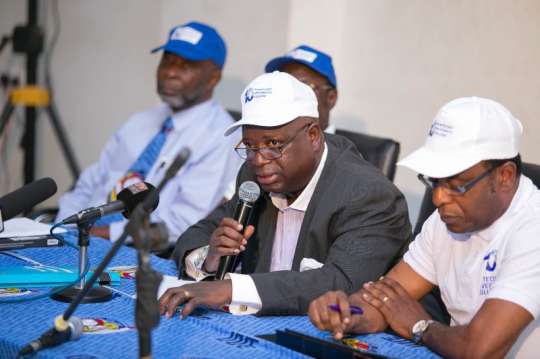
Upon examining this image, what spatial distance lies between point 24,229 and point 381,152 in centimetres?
150

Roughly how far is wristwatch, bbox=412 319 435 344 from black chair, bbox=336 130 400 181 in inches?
52.2

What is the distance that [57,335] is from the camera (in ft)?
7.28

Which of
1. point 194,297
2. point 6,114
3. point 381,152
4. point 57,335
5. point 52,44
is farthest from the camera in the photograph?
point 52,44

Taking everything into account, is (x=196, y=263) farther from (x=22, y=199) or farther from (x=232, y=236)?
(x=22, y=199)

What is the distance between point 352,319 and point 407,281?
1.10 feet

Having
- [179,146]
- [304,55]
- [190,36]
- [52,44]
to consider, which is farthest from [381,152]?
[52,44]

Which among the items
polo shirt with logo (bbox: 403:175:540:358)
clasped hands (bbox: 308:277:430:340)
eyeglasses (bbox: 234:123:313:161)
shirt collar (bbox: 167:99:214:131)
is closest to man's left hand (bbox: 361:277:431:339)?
clasped hands (bbox: 308:277:430:340)

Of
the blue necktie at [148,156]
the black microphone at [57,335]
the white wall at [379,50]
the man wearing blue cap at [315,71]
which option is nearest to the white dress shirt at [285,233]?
the black microphone at [57,335]

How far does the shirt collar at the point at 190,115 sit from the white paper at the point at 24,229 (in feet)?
4.49

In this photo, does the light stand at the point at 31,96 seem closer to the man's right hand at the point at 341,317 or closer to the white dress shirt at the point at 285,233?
the white dress shirt at the point at 285,233

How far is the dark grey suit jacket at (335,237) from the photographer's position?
2742 millimetres

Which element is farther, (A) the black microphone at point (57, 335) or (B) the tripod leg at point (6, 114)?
(B) the tripod leg at point (6, 114)

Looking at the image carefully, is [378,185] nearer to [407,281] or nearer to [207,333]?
[407,281]

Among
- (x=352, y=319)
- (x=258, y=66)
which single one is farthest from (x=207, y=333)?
(x=258, y=66)
